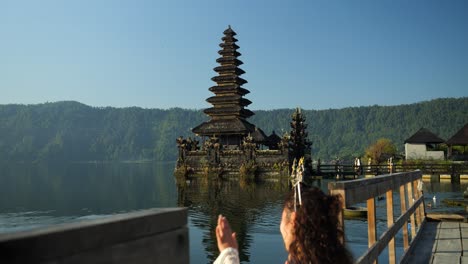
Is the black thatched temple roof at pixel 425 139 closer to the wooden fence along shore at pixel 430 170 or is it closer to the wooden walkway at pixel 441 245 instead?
the wooden fence along shore at pixel 430 170

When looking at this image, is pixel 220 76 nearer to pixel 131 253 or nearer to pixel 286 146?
pixel 286 146

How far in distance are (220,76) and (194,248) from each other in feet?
132

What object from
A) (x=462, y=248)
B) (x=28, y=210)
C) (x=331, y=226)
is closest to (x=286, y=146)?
(x=28, y=210)

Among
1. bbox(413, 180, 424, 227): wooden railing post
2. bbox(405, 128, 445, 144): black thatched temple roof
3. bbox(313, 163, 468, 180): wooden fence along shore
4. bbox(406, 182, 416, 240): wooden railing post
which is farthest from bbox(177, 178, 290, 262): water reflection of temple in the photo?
bbox(405, 128, 445, 144): black thatched temple roof

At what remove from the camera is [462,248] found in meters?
7.03

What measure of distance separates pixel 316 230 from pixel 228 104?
163ft

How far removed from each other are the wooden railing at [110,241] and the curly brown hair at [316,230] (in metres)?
0.91

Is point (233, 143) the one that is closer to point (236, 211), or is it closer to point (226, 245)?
point (236, 211)

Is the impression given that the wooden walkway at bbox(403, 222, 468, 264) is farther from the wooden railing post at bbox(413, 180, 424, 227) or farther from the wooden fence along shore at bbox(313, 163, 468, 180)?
the wooden fence along shore at bbox(313, 163, 468, 180)

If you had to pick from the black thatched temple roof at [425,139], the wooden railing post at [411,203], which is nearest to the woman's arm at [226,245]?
the wooden railing post at [411,203]

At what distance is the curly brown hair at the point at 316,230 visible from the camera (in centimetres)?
209

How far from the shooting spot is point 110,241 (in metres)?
1.03

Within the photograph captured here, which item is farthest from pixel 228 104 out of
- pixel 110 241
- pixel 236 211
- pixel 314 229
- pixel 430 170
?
pixel 110 241

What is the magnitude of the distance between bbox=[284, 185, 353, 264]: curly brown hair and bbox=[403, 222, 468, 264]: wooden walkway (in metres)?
4.63
